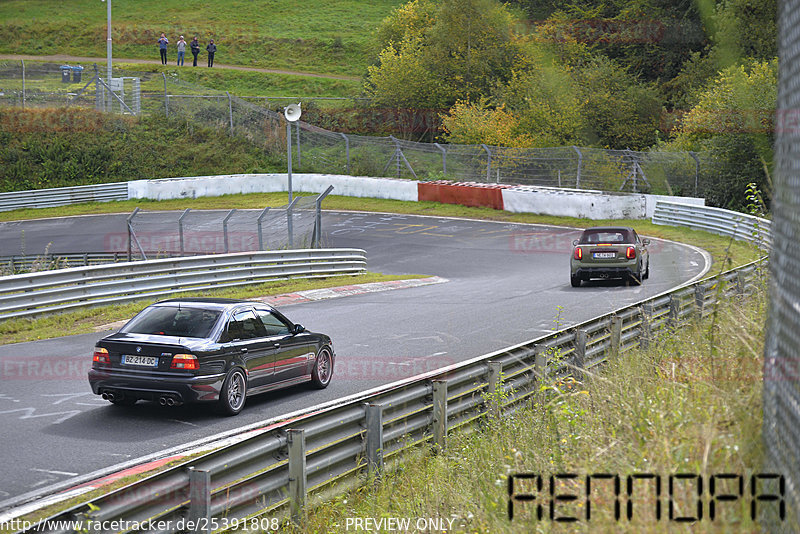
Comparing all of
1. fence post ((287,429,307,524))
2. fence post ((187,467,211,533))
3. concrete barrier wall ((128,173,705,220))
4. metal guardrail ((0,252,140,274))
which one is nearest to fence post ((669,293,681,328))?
fence post ((287,429,307,524))

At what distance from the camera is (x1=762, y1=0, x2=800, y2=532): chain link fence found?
385 centimetres

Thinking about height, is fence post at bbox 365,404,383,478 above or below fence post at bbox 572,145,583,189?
below

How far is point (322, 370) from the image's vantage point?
41.8 ft

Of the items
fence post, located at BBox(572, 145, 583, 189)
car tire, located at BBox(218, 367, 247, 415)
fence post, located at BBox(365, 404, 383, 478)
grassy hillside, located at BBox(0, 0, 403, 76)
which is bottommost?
car tire, located at BBox(218, 367, 247, 415)

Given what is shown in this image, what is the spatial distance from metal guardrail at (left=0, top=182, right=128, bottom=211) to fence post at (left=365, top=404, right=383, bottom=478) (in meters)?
38.7

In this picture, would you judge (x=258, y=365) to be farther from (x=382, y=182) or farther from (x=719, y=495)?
(x=382, y=182)

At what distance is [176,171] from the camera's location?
Answer: 47656mm

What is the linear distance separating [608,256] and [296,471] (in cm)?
1610

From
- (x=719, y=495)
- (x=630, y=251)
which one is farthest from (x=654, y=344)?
(x=630, y=251)

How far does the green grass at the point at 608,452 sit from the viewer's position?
4.61 metres

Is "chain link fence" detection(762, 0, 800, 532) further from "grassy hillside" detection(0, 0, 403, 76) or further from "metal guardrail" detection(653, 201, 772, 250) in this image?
"grassy hillside" detection(0, 0, 403, 76)

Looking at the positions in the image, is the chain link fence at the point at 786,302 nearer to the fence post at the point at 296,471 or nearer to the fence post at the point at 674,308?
the fence post at the point at 296,471

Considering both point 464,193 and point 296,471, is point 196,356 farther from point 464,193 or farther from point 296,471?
point 464,193

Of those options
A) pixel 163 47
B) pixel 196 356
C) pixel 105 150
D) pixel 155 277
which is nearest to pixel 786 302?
pixel 196 356
